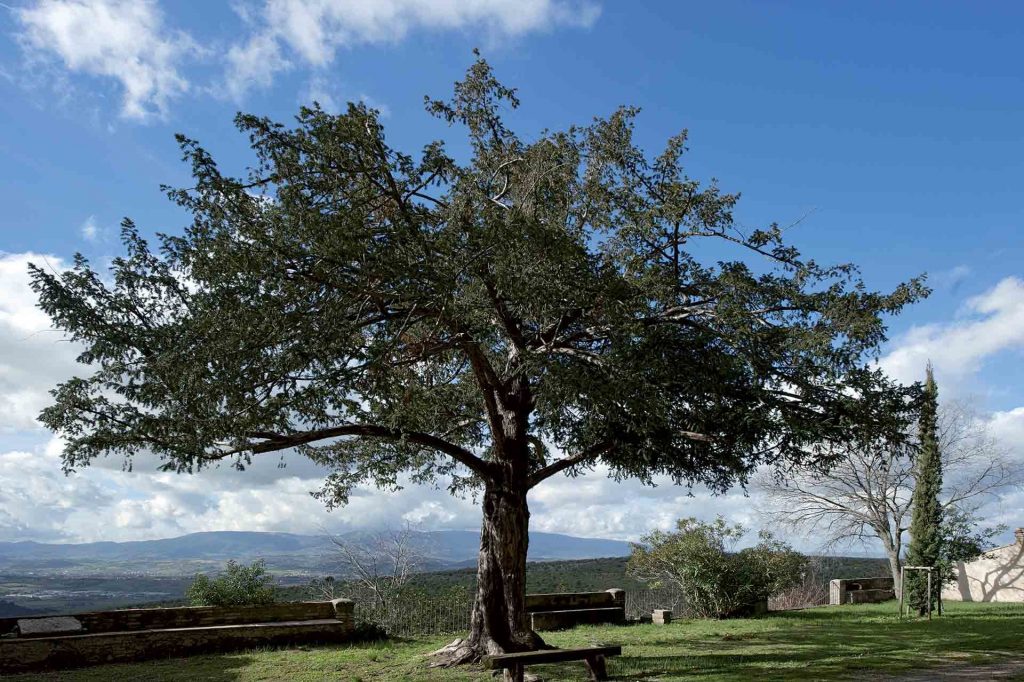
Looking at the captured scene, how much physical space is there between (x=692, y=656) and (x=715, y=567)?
830 cm

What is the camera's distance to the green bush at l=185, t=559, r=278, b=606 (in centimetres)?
1541

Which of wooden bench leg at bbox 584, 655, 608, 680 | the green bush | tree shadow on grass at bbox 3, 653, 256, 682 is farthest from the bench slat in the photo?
the green bush

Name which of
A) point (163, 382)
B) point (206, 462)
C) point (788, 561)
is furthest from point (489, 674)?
point (788, 561)

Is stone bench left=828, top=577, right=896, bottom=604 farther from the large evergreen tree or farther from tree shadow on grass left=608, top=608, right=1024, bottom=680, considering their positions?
the large evergreen tree

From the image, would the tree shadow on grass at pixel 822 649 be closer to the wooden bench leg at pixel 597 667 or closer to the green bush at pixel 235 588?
the wooden bench leg at pixel 597 667

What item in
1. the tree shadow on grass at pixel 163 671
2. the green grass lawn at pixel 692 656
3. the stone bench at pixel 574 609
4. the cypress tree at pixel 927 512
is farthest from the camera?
the cypress tree at pixel 927 512

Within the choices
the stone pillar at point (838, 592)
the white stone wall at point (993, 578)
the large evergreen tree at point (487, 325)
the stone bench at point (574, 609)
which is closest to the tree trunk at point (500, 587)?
the large evergreen tree at point (487, 325)

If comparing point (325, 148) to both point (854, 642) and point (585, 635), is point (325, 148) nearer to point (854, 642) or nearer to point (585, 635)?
point (585, 635)

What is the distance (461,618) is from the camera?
57.2 ft

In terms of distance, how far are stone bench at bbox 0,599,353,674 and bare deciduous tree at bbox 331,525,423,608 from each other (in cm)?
262

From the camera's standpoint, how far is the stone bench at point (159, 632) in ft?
40.3

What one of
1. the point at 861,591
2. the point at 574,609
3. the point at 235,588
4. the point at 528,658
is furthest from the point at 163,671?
the point at 861,591

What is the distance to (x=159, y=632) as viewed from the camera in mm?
13266

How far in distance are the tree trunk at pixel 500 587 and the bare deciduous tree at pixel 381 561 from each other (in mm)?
5980
